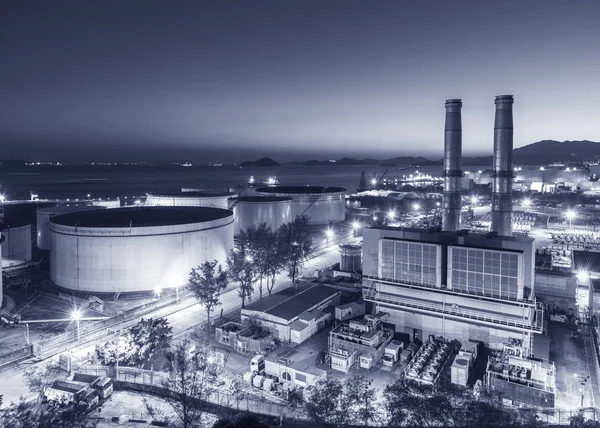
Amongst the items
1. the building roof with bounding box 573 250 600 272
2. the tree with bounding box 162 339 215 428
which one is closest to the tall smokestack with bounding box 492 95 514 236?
the building roof with bounding box 573 250 600 272

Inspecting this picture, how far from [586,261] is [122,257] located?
3576cm

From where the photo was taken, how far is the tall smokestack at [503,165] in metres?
33.8

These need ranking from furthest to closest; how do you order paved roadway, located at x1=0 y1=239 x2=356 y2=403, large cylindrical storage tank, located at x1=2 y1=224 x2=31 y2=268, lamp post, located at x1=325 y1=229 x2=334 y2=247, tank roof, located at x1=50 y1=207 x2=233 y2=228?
lamp post, located at x1=325 y1=229 x2=334 y2=247 < large cylindrical storage tank, located at x1=2 y1=224 x2=31 y2=268 < tank roof, located at x1=50 y1=207 x2=233 y2=228 < paved roadway, located at x1=0 y1=239 x2=356 y2=403

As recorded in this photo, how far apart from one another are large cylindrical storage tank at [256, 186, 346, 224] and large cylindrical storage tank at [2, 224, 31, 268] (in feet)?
117

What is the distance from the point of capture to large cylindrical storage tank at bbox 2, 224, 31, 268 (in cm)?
3994

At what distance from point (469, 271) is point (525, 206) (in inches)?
2489

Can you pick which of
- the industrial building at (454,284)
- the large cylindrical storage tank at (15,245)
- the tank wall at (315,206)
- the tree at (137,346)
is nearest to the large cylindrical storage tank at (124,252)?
the large cylindrical storage tank at (15,245)

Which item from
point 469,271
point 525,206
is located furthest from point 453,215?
point 525,206

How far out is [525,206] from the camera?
7919cm

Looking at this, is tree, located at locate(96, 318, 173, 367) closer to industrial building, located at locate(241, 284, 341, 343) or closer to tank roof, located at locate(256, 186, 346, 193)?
industrial building, located at locate(241, 284, 341, 343)

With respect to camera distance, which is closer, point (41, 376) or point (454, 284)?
point (41, 376)

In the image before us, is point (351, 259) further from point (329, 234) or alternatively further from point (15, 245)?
point (15, 245)

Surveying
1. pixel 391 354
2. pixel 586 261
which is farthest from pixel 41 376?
pixel 586 261

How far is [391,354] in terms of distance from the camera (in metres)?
23.0
